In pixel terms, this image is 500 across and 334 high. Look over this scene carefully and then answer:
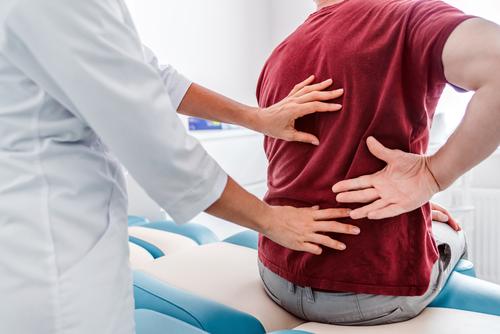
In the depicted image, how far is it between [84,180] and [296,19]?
2782 mm

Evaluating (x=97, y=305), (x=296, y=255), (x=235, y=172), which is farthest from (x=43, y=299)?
(x=235, y=172)

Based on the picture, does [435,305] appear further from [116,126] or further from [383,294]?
[116,126]

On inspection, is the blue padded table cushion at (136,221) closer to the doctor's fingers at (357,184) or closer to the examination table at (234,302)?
the examination table at (234,302)

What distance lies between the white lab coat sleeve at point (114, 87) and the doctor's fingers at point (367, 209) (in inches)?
10.6

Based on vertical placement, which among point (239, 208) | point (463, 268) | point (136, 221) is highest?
point (239, 208)

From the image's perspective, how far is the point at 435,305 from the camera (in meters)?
1.04

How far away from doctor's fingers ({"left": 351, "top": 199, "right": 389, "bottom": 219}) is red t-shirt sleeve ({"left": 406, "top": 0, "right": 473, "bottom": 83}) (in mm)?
225

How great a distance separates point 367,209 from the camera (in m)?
0.88

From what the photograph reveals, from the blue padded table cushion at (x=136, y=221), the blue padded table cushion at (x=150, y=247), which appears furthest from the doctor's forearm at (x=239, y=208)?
the blue padded table cushion at (x=136, y=221)

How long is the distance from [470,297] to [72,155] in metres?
0.83

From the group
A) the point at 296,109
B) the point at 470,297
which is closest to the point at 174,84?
the point at 296,109

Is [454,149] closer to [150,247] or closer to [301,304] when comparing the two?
[301,304]

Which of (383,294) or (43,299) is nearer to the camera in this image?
(43,299)

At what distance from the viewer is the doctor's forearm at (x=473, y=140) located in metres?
0.75
